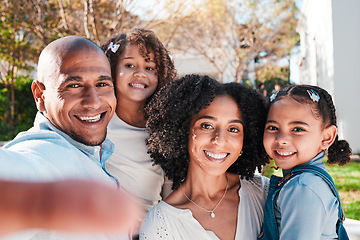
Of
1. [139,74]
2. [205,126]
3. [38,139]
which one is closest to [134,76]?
[139,74]

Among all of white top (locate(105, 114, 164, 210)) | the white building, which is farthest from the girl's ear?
the white building

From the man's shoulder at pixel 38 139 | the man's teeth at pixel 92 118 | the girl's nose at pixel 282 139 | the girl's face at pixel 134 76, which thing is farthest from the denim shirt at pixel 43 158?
the girl's face at pixel 134 76

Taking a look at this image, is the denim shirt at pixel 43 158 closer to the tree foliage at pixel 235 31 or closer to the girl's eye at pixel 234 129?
the girl's eye at pixel 234 129

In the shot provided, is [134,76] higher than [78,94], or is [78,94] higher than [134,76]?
[134,76]

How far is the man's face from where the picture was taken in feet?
5.09

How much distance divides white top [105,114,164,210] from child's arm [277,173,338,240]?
1099mm

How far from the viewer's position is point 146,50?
312 cm

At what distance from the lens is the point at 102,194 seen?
47 centimetres

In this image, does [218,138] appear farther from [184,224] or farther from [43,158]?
[43,158]

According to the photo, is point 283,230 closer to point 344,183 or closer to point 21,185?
point 21,185

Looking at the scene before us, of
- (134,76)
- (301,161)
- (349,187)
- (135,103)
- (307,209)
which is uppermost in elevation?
(134,76)

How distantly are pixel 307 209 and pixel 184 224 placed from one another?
75cm

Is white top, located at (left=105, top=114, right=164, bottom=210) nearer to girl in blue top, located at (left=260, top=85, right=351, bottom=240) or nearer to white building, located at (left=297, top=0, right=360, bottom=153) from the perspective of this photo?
girl in blue top, located at (left=260, top=85, right=351, bottom=240)

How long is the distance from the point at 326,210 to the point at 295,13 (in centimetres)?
2288
